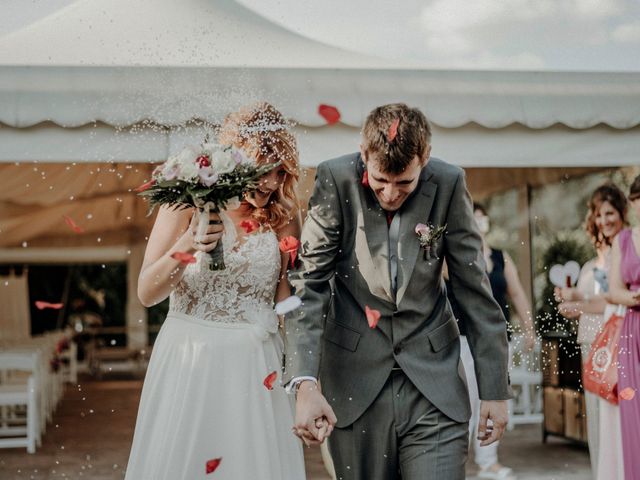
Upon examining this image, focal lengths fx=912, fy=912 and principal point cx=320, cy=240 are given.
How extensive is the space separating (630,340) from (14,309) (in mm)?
7387

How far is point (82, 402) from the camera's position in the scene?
36.4 feet

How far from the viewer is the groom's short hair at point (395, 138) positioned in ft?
8.30

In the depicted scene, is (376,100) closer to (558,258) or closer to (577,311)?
(577,311)

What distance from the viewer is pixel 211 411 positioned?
328 centimetres

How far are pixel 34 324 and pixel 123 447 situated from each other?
9.83 m

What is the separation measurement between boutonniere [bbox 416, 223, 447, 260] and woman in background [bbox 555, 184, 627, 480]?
2.59 meters

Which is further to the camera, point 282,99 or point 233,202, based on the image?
point 282,99

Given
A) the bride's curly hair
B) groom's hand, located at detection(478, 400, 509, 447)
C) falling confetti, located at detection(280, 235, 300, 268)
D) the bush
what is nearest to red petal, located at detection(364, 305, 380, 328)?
groom's hand, located at detection(478, 400, 509, 447)

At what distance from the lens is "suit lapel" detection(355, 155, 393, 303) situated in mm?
2719

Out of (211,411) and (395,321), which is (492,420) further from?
(211,411)

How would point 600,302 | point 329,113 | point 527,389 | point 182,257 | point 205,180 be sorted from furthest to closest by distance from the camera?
point 527,389 → point 600,302 → point 329,113 → point 182,257 → point 205,180

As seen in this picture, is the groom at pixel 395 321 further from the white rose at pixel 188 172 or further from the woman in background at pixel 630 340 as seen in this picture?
the woman in background at pixel 630 340

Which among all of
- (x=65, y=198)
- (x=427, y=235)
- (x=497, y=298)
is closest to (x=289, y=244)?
(x=427, y=235)

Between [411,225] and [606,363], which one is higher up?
[411,225]
